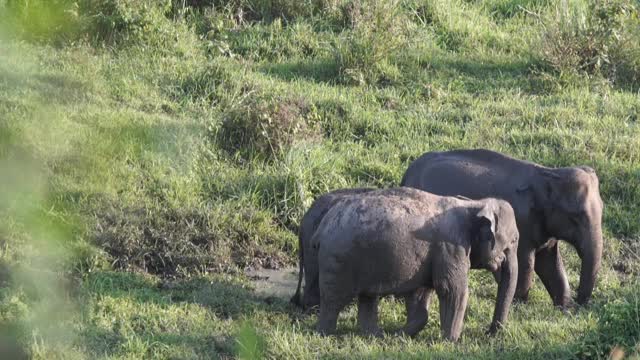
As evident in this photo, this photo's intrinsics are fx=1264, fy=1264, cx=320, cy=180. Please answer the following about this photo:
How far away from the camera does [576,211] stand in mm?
9320

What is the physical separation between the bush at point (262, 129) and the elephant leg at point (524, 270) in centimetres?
261

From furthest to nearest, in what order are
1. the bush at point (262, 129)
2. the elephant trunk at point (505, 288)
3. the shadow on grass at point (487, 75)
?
the shadow on grass at point (487, 75)
the bush at point (262, 129)
the elephant trunk at point (505, 288)

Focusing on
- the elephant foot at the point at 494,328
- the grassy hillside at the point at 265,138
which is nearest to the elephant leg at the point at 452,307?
the grassy hillside at the point at 265,138

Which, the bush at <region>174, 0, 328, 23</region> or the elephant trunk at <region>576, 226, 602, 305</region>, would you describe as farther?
the bush at <region>174, 0, 328, 23</region>

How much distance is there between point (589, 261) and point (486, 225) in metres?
1.21

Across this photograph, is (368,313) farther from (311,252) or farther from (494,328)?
(494,328)

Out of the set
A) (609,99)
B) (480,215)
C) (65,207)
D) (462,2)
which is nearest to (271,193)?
(65,207)

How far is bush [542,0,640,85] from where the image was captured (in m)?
13.4

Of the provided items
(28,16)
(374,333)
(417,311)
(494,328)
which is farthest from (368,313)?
(28,16)

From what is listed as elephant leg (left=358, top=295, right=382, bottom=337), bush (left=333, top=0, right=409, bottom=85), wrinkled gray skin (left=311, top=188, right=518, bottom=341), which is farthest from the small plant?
bush (left=333, top=0, right=409, bottom=85)

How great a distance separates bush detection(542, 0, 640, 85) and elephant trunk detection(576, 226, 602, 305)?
4.34 m

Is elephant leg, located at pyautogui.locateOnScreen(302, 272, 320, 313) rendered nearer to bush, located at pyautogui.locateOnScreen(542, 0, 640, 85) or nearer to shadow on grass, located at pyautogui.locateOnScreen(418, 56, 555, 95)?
shadow on grass, located at pyautogui.locateOnScreen(418, 56, 555, 95)

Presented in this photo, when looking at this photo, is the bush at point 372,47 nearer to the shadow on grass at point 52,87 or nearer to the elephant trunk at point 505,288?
the shadow on grass at point 52,87

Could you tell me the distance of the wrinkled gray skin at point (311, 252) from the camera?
8.97 metres
